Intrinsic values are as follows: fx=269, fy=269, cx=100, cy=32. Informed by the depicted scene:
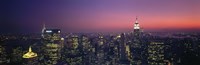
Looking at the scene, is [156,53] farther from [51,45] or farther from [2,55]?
[2,55]

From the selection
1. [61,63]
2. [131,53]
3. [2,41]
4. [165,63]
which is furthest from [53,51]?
[2,41]

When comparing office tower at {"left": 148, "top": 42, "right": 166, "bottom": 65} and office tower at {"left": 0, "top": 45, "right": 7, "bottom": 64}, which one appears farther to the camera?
office tower at {"left": 148, "top": 42, "right": 166, "bottom": 65}

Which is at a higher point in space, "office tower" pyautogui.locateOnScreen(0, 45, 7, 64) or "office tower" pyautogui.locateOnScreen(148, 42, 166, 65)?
"office tower" pyautogui.locateOnScreen(0, 45, 7, 64)


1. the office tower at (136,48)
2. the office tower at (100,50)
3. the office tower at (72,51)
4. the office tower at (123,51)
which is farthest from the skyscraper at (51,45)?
the office tower at (136,48)

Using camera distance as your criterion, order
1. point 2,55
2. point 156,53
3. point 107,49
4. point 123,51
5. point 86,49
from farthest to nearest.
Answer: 1. point 107,49
2. point 86,49
3. point 123,51
4. point 156,53
5. point 2,55

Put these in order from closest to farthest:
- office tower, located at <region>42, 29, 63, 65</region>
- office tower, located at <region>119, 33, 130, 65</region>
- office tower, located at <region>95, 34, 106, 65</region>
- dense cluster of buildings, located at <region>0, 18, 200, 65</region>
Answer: dense cluster of buildings, located at <region>0, 18, 200, 65</region> < office tower, located at <region>42, 29, 63, 65</region> < office tower, located at <region>119, 33, 130, 65</region> < office tower, located at <region>95, 34, 106, 65</region>

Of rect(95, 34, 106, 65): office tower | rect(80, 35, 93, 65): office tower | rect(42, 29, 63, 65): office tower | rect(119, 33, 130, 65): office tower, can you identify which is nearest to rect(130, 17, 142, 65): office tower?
rect(119, 33, 130, 65): office tower

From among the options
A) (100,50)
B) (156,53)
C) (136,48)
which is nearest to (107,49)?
(100,50)

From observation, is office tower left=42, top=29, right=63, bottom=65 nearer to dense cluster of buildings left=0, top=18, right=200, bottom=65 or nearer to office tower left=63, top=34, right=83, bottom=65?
dense cluster of buildings left=0, top=18, right=200, bottom=65
